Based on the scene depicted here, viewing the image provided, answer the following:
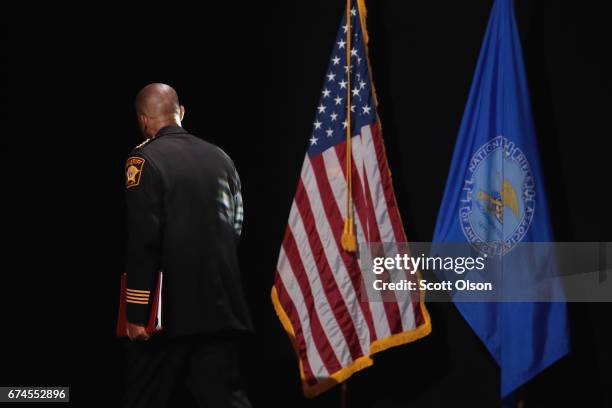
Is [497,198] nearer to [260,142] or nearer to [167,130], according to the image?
[260,142]

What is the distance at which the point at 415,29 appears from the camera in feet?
12.0

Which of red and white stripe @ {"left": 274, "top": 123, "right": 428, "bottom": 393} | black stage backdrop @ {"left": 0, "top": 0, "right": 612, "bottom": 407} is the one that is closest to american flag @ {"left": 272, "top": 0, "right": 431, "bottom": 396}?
red and white stripe @ {"left": 274, "top": 123, "right": 428, "bottom": 393}

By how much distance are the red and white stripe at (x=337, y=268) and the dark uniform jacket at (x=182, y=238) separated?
2.35 feet

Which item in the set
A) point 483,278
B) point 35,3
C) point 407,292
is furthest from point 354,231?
point 35,3

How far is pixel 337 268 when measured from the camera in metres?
3.46

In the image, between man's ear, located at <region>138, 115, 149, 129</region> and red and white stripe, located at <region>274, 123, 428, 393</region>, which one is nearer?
man's ear, located at <region>138, 115, 149, 129</region>

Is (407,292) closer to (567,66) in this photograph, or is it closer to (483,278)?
(483,278)

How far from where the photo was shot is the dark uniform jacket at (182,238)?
8.67ft

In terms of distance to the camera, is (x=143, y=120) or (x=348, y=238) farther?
(x=348, y=238)

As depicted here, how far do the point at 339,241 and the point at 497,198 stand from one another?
69 cm

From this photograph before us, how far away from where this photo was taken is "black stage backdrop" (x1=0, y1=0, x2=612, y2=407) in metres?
3.43

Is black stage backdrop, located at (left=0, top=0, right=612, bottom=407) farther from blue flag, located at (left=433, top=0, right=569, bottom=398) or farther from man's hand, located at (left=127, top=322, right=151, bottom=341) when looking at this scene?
man's hand, located at (left=127, top=322, right=151, bottom=341)

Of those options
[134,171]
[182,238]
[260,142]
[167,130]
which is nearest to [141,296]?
[182,238]

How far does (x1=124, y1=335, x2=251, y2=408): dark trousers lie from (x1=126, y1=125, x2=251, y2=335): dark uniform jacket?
0.20 ft
